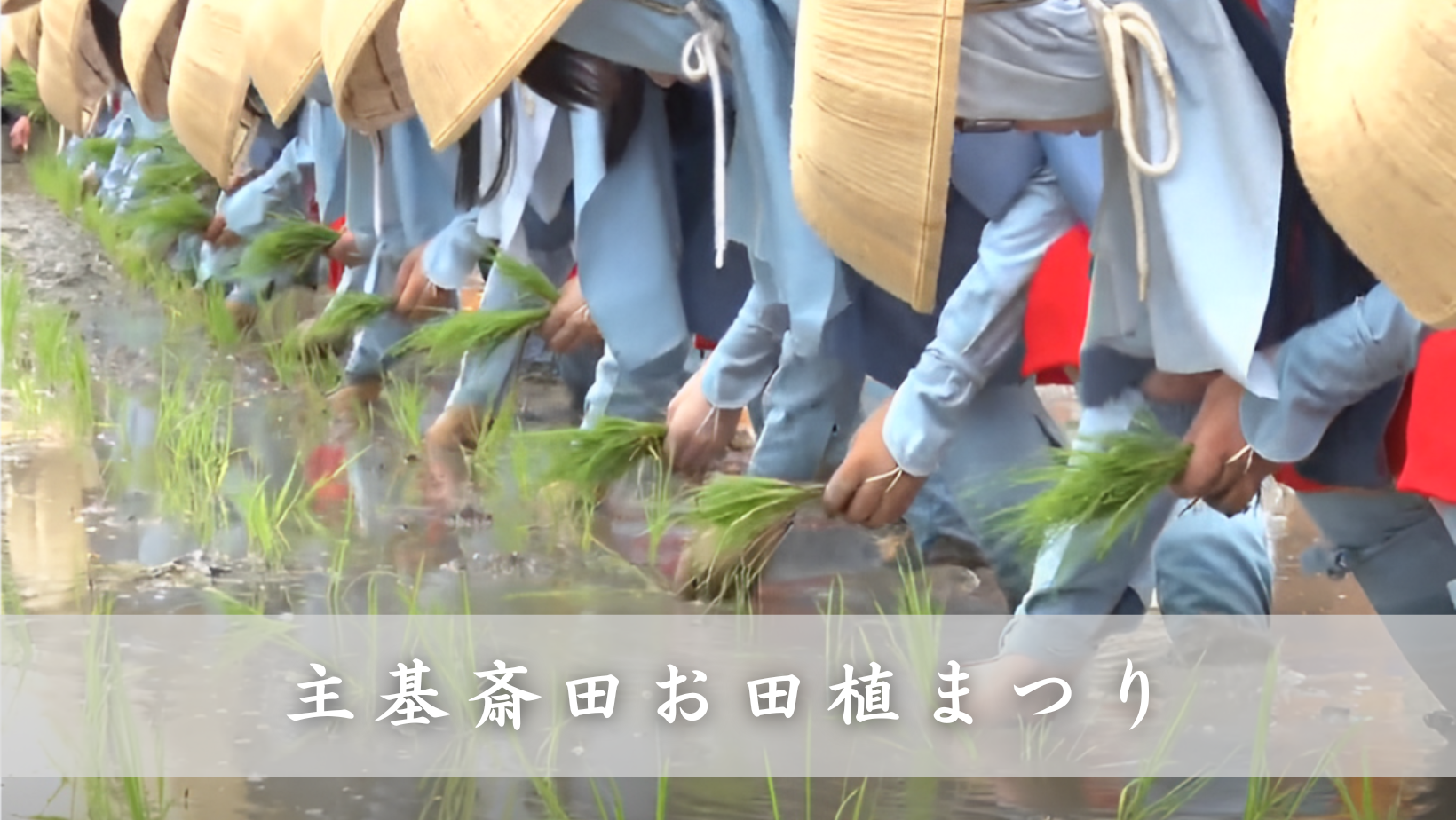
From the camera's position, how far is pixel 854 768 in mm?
1390

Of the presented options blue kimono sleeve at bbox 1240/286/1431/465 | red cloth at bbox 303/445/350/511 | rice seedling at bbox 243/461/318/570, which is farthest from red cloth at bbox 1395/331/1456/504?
red cloth at bbox 303/445/350/511

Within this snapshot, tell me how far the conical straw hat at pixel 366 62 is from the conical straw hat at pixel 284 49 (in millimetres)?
100

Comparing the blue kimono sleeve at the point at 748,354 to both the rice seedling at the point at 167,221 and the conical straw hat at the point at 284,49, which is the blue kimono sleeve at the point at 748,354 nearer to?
the conical straw hat at the point at 284,49

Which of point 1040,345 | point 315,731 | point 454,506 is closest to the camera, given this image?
point 315,731

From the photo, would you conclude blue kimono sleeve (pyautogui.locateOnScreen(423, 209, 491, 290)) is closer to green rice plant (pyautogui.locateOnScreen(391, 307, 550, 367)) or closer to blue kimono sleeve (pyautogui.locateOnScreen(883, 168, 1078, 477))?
green rice plant (pyautogui.locateOnScreen(391, 307, 550, 367))

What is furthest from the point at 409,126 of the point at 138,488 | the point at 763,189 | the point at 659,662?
the point at 659,662

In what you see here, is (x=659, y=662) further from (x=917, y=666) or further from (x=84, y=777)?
(x=84, y=777)

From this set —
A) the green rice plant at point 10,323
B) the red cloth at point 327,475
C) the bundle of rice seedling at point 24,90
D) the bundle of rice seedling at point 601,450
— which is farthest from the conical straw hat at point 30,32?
the bundle of rice seedling at point 601,450

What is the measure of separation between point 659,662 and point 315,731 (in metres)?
0.32

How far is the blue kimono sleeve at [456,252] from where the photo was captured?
267 centimetres

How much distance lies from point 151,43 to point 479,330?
0.79m

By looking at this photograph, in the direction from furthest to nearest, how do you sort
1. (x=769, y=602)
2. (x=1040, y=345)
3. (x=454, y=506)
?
(x=454, y=506) → (x=769, y=602) → (x=1040, y=345)

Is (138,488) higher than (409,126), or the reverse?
(409,126)

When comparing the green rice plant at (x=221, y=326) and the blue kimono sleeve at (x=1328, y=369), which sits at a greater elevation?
the blue kimono sleeve at (x=1328, y=369)
